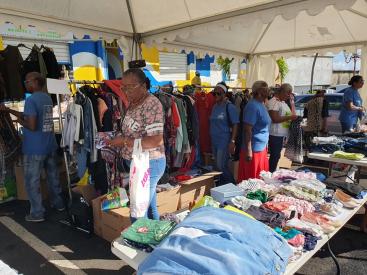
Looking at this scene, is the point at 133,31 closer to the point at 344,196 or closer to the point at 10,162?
the point at 10,162

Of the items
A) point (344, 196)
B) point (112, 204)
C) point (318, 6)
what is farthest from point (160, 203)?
point (318, 6)

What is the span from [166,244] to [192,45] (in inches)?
190

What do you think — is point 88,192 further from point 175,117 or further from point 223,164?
point 223,164

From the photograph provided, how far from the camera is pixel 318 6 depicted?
3090 millimetres

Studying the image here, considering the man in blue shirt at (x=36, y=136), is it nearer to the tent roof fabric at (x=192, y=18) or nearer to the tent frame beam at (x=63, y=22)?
the tent frame beam at (x=63, y=22)

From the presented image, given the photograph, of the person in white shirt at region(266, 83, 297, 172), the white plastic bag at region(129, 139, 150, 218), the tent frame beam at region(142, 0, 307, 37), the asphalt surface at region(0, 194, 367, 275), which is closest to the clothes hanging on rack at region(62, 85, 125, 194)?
the asphalt surface at region(0, 194, 367, 275)

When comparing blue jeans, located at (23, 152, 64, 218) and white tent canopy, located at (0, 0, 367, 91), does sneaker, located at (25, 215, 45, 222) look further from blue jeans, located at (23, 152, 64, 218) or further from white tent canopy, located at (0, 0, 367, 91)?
white tent canopy, located at (0, 0, 367, 91)

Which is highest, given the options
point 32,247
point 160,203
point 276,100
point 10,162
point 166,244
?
point 276,100

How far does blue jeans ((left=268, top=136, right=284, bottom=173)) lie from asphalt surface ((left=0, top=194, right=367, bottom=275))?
1.25 meters

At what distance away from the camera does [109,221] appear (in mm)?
3125

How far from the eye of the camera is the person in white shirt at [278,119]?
401 cm

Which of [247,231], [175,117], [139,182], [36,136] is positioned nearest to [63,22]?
[36,136]

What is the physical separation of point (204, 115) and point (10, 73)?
2.96 metres

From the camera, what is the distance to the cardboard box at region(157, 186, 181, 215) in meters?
3.45
